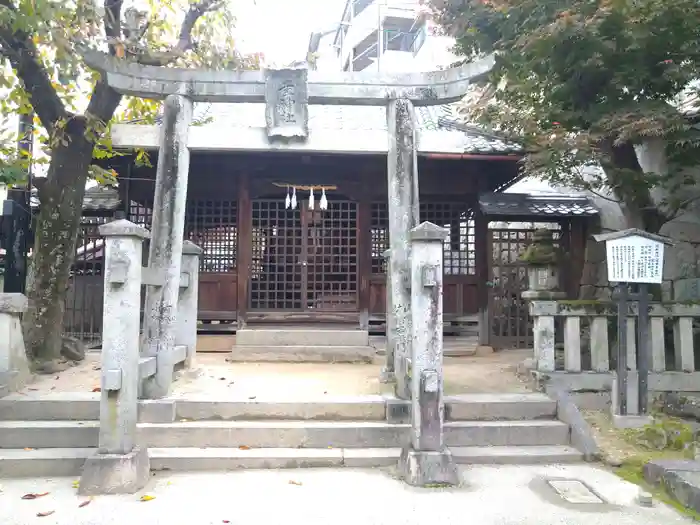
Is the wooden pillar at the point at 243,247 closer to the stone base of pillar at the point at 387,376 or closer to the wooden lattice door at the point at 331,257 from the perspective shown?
the wooden lattice door at the point at 331,257

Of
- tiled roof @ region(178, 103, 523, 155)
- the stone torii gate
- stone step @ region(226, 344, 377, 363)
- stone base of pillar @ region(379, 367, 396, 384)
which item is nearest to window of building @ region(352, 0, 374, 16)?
tiled roof @ region(178, 103, 523, 155)

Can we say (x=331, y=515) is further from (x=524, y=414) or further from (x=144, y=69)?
(x=144, y=69)

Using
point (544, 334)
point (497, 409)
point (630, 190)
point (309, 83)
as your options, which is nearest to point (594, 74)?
point (630, 190)

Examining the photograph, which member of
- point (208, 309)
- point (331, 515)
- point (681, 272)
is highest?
point (681, 272)

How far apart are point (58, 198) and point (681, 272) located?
32.2ft

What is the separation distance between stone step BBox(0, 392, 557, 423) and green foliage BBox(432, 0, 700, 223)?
3.24m

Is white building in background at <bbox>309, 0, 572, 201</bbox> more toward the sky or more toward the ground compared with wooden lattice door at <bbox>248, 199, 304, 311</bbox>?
more toward the sky

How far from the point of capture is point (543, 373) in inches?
253

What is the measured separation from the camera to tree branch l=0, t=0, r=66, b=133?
6.76m

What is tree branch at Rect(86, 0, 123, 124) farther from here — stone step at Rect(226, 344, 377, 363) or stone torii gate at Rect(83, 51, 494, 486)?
stone step at Rect(226, 344, 377, 363)

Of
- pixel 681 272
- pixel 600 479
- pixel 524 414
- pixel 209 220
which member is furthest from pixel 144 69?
pixel 681 272

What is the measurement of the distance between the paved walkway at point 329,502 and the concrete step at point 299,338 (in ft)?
14.2

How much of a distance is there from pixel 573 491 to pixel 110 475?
13.6 ft

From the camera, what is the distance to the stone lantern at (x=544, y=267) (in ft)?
27.0
